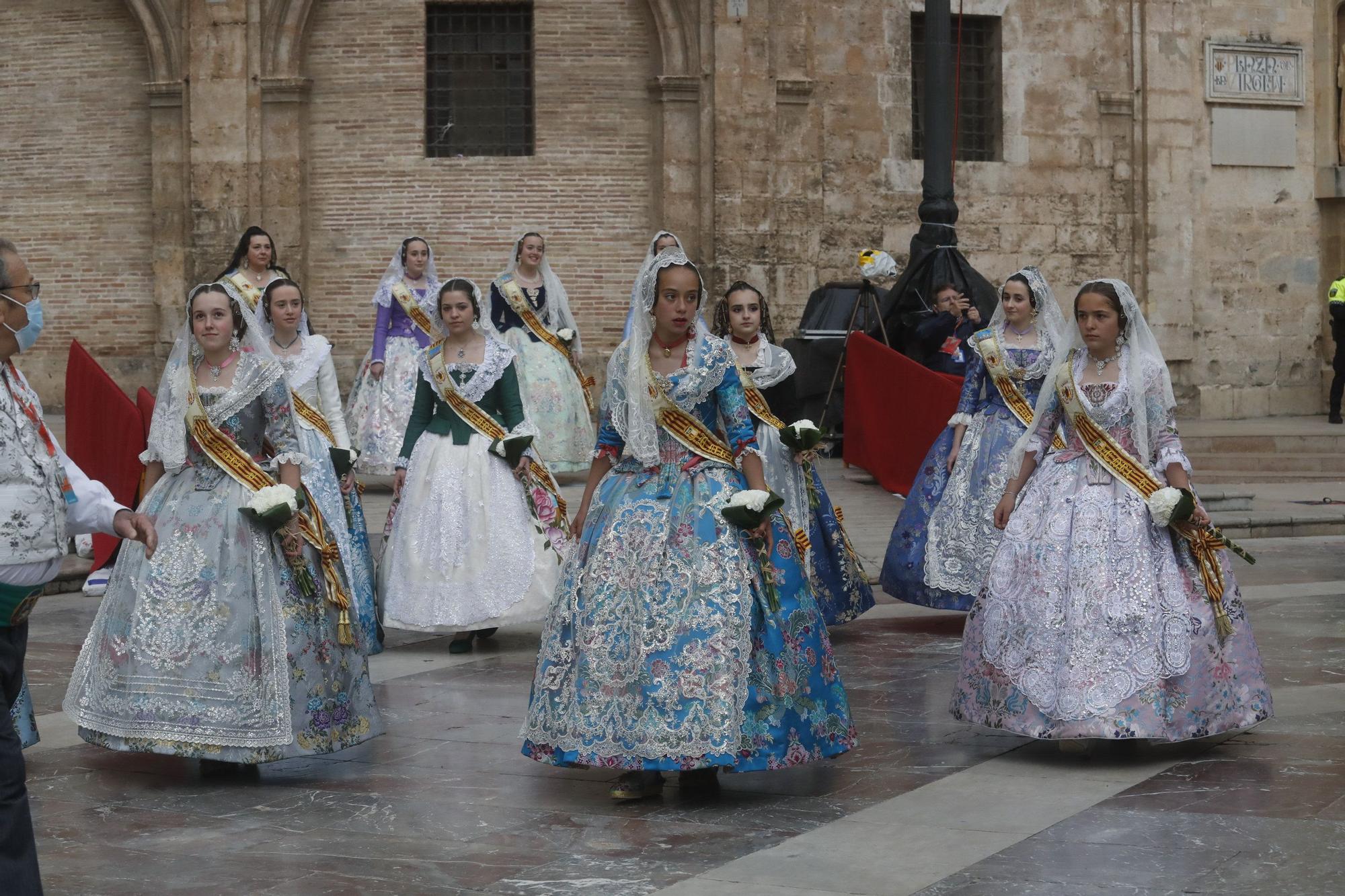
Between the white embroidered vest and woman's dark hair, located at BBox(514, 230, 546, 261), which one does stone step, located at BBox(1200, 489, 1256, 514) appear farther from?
the white embroidered vest

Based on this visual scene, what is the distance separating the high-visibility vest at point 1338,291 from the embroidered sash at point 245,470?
16.2 meters

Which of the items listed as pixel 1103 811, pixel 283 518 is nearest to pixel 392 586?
pixel 283 518

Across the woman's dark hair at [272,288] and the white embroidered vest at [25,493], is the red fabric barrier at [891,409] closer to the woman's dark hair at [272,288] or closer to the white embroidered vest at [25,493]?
the woman's dark hair at [272,288]

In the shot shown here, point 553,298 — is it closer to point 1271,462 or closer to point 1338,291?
point 1271,462

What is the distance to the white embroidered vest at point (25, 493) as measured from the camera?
187 inches

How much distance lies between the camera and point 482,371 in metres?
9.48

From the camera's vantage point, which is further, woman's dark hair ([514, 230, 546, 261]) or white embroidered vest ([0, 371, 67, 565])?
woman's dark hair ([514, 230, 546, 261])

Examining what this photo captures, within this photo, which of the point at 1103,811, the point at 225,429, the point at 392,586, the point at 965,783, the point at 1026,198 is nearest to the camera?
the point at 1103,811

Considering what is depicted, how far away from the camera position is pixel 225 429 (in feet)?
22.8

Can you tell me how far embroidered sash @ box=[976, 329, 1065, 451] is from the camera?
384 inches

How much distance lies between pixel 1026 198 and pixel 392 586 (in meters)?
13.3

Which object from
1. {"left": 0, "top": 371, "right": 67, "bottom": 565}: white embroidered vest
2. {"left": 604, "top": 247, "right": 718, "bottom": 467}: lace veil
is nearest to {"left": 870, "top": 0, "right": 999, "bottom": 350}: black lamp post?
{"left": 604, "top": 247, "right": 718, "bottom": 467}: lace veil

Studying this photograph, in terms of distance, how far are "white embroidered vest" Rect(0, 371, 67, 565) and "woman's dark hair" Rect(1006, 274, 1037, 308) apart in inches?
227

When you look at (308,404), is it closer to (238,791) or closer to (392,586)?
(392,586)
